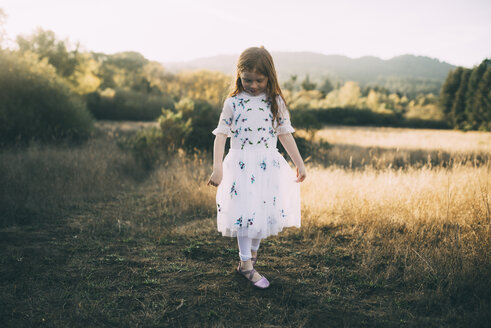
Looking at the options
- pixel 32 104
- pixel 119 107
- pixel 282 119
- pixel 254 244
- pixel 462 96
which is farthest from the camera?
pixel 119 107

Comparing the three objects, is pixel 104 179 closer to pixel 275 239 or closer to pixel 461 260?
pixel 275 239

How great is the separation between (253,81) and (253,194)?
0.95 meters

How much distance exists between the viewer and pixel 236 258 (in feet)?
10.8

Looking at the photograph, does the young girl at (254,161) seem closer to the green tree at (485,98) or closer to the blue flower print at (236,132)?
the blue flower print at (236,132)

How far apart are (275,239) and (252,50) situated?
95.4 inches

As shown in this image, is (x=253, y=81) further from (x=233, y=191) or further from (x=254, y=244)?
(x=254, y=244)

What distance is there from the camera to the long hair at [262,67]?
2.40m

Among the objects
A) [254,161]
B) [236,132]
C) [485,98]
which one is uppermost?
[485,98]

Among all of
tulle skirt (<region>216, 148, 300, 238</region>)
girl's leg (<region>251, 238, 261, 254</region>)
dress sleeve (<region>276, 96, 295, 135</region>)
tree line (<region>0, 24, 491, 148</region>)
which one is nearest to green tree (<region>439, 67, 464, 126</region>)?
tree line (<region>0, 24, 491, 148</region>)

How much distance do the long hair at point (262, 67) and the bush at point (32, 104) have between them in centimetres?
828

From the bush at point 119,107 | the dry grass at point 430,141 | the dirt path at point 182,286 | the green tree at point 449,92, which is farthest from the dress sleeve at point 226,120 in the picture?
the bush at point 119,107

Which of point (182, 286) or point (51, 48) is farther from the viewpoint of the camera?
A: point (51, 48)

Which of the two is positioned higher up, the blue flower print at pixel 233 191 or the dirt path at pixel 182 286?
the blue flower print at pixel 233 191

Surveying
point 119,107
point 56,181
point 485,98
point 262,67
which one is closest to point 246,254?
point 262,67
